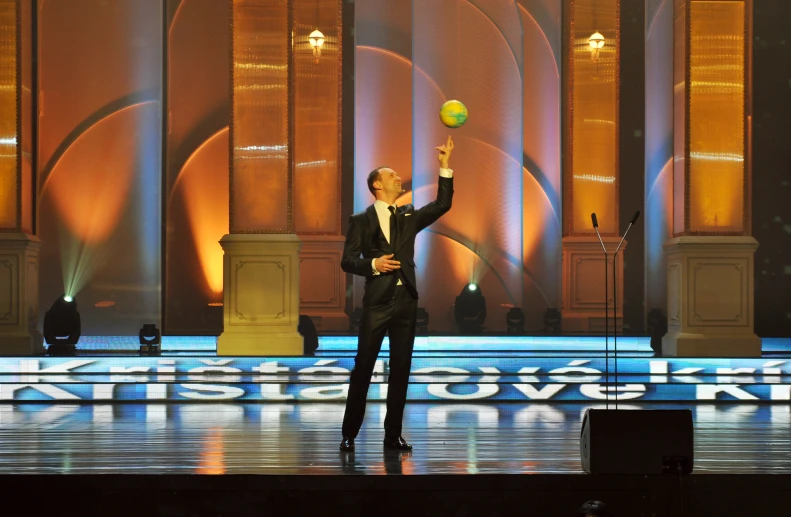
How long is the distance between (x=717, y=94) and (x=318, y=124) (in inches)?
212

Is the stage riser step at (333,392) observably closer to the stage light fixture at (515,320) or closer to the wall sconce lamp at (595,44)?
the stage light fixture at (515,320)

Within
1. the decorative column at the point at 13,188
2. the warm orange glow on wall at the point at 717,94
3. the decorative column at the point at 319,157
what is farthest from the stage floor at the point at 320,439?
the decorative column at the point at 319,157

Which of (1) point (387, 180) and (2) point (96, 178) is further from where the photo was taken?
(2) point (96, 178)

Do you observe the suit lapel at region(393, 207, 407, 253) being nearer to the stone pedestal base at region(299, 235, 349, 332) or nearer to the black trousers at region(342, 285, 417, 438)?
the black trousers at region(342, 285, 417, 438)

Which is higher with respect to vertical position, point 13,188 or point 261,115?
point 261,115

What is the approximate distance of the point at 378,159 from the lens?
12.0 metres

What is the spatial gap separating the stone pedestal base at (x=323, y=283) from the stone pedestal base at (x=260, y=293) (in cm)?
348

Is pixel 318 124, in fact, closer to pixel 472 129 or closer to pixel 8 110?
pixel 472 129

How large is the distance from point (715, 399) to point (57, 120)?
8.03 metres

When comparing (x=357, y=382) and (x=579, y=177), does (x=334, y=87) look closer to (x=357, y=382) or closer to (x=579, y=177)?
(x=579, y=177)

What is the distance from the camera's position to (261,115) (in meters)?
8.12

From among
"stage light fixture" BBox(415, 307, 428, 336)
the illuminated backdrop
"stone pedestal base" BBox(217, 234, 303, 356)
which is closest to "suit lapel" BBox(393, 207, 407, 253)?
"stone pedestal base" BBox(217, 234, 303, 356)
